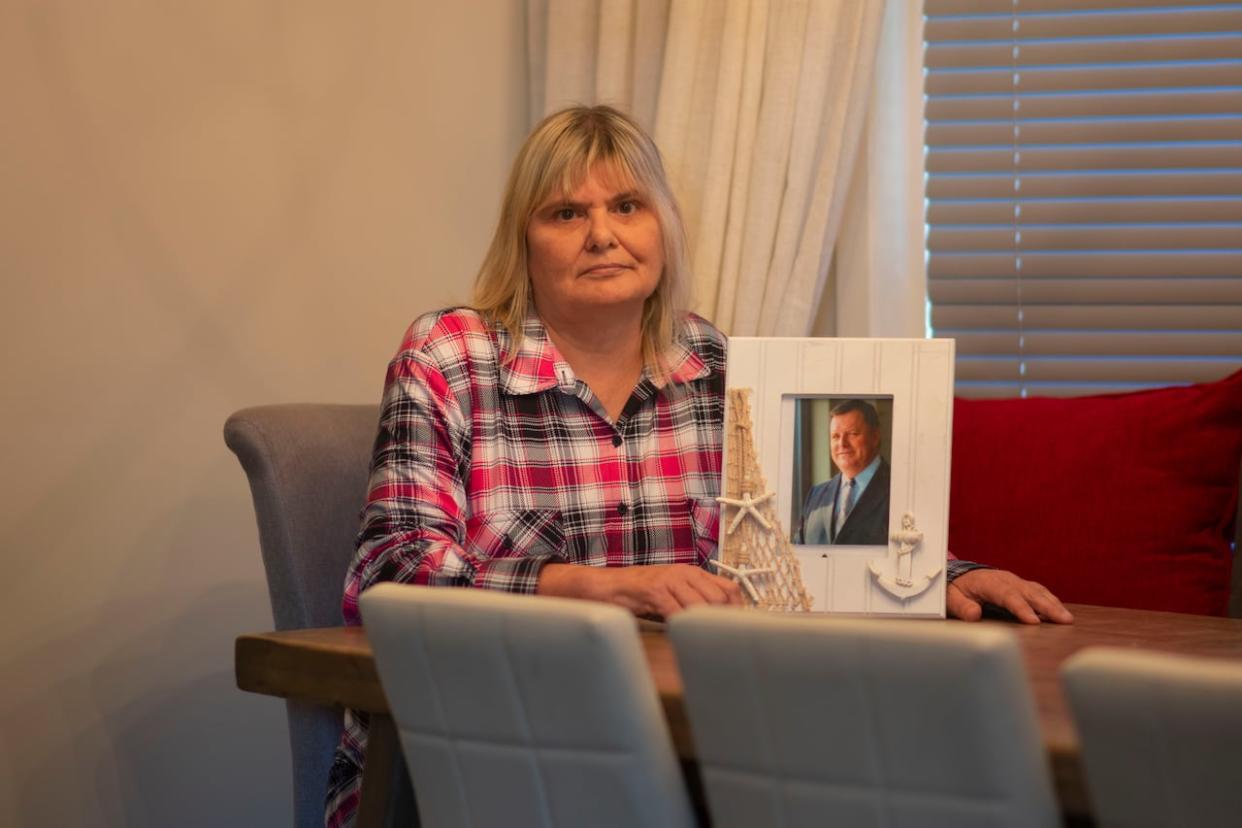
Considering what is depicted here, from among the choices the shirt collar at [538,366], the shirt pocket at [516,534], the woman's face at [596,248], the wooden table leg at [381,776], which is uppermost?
the woman's face at [596,248]

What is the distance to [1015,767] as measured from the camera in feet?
3.08

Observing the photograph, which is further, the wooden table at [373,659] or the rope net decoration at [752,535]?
the rope net decoration at [752,535]

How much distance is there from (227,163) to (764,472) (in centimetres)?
152

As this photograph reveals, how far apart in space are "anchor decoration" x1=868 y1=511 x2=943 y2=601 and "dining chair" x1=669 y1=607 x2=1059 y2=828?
0.66 metres

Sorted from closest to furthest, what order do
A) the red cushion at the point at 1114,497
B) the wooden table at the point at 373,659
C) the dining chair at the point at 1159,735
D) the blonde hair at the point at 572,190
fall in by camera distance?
the dining chair at the point at 1159,735 → the wooden table at the point at 373,659 → the blonde hair at the point at 572,190 → the red cushion at the point at 1114,497

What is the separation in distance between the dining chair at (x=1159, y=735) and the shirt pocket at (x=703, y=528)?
3.97 ft

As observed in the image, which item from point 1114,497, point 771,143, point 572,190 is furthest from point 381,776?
point 771,143

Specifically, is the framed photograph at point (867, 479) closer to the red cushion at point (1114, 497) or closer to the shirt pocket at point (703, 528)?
the shirt pocket at point (703, 528)

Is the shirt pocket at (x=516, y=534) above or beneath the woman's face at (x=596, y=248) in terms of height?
beneath

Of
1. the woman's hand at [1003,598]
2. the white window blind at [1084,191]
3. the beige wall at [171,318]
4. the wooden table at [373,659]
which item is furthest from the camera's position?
the white window blind at [1084,191]

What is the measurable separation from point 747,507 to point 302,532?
2.45 ft

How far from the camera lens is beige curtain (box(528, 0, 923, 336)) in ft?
9.02

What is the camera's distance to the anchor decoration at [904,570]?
169cm

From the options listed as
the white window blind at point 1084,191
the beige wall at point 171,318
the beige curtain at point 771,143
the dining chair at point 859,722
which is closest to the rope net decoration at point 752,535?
the dining chair at point 859,722
